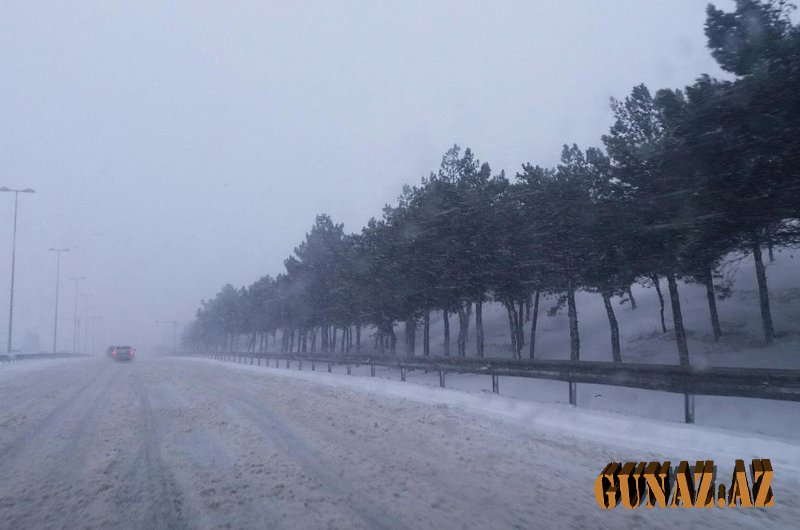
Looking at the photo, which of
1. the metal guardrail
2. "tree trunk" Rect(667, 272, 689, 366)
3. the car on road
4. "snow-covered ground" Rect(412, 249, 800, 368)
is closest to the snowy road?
the metal guardrail

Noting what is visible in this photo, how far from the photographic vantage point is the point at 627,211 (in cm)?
1844

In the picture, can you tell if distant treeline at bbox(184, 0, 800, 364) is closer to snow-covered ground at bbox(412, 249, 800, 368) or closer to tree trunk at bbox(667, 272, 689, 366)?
tree trunk at bbox(667, 272, 689, 366)

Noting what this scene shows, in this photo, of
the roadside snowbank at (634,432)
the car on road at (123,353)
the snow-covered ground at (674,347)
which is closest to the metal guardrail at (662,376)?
the roadside snowbank at (634,432)

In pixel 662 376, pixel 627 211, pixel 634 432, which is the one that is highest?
pixel 627 211

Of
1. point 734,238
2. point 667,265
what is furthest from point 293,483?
point 667,265

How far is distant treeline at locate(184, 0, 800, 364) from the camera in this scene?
1356cm

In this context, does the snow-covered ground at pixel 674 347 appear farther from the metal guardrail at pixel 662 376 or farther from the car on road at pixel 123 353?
the car on road at pixel 123 353

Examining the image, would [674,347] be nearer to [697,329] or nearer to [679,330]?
[697,329]

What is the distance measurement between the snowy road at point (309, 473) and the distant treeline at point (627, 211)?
281 inches

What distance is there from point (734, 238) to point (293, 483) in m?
13.2

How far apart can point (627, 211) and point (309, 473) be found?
13754 mm

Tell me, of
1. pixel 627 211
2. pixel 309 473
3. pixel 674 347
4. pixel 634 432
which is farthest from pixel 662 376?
pixel 674 347

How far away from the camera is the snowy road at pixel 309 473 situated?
6.25 meters

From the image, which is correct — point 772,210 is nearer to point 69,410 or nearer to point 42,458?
point 42,458
